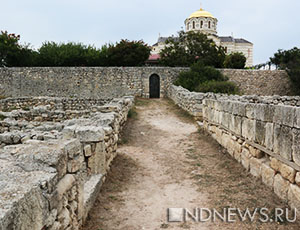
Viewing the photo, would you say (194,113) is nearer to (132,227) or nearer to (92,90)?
(132,227)

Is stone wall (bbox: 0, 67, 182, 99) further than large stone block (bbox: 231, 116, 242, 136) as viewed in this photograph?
Yes

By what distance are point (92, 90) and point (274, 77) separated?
1868 cm

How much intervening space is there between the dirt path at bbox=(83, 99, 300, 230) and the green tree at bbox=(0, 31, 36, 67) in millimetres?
24605

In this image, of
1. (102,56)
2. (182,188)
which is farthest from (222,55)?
(182,188)

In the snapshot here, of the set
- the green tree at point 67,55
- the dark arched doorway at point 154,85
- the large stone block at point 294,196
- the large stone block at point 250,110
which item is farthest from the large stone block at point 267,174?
the green tree at point 67,55

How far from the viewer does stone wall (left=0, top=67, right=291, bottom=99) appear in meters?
25.1

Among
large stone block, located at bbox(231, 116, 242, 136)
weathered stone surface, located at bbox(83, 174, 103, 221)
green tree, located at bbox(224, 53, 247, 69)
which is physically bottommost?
weathered stone surface, located at bbox(83, 174, 103, 221)

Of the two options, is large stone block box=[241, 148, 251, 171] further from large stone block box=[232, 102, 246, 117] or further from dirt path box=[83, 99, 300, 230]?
large stone block box=[232, 102, 246, 117]

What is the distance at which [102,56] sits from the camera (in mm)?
30016

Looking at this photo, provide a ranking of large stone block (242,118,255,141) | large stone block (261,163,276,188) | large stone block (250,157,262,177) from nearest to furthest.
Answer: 1. large stone block (261,163,276,188)
2. large stone block (250,157,262,177)
3. large stone block (242,118,255,141)

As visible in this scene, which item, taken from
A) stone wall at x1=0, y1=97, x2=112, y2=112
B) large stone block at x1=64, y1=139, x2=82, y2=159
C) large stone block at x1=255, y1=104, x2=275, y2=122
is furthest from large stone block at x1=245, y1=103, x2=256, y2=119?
Result: stone wall at x1=0, y1=97, x2=112, y2=112

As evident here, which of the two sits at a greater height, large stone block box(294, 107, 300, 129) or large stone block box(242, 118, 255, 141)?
large stone block box(294, 107, 300, 129)

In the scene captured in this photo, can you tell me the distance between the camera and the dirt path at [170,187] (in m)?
3.92

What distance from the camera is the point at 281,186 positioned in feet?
14.2
